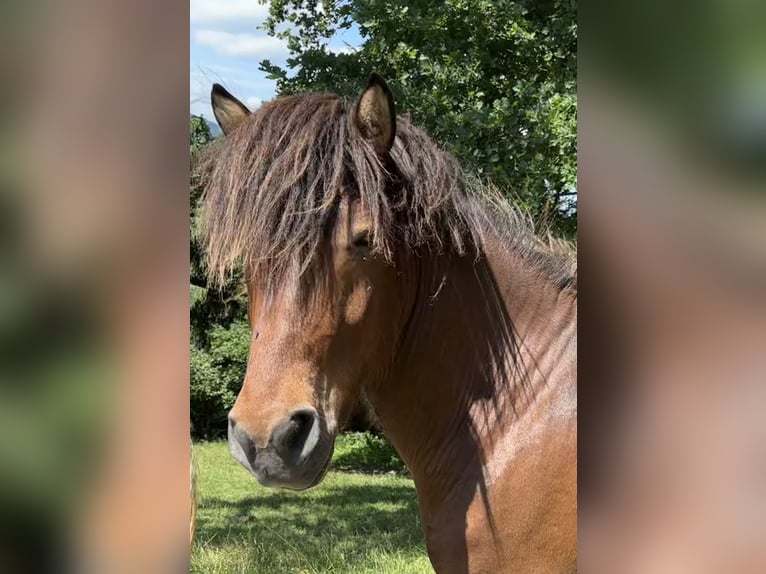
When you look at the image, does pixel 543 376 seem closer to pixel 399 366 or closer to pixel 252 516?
pixel 399 366

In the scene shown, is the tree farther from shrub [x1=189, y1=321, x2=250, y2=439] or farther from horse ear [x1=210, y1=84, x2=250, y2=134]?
shrub [x1=189, y1=321, x2=250, y2=439]

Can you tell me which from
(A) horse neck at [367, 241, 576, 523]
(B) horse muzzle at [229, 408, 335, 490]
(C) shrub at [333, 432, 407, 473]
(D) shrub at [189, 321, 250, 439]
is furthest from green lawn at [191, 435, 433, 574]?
(B) horse muzzle at [229, 408, 335, 490]

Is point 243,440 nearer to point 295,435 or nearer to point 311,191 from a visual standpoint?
point 295,435

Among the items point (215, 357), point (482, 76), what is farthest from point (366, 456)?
point (482, 76)

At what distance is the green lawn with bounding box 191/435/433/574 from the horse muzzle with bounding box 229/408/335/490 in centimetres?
221

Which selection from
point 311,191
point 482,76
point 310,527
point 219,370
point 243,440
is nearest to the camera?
point 243,440

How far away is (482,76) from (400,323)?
13.5 feet

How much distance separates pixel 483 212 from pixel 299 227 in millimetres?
620

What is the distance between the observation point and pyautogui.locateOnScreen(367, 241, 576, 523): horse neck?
5.42ft

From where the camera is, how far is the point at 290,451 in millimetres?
1393
